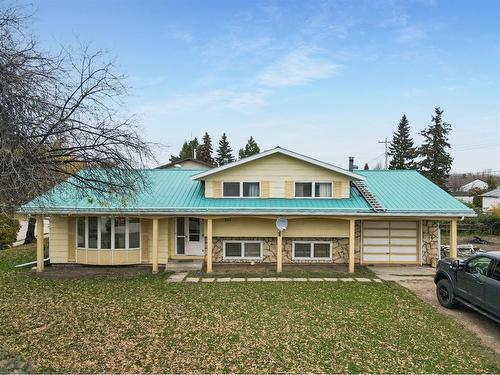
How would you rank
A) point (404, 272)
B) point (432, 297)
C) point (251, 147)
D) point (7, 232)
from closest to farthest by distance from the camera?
point (432, 297), point (404, 272), point (7, 232), point (251, 147)

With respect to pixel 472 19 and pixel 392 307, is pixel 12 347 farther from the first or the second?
pixel 472 19

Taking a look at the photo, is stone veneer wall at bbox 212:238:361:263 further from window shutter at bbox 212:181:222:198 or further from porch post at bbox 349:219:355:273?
window shutter at bbox 212:181:222:198

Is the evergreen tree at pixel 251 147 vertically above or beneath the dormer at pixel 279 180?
above

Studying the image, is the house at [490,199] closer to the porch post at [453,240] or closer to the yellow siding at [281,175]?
the porch post at [453,240]

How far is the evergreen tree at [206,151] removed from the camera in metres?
65.0

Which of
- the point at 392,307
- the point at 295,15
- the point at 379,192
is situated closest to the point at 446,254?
the point at 379,192

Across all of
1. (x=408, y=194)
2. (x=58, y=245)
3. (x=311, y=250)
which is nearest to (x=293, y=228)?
(x=311, y=250)

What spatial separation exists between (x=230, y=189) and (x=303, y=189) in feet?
10.5

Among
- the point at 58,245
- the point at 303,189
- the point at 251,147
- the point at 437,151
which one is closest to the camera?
the point at 58,245

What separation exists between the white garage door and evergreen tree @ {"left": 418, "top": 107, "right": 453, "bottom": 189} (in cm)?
2404

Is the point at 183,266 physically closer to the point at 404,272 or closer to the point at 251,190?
the point at 251,190

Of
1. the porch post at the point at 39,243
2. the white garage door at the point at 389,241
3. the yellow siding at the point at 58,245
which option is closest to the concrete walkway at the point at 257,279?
the white garage door at the point at 389,241

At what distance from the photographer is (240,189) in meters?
15.4

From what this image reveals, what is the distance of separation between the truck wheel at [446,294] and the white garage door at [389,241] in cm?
571
